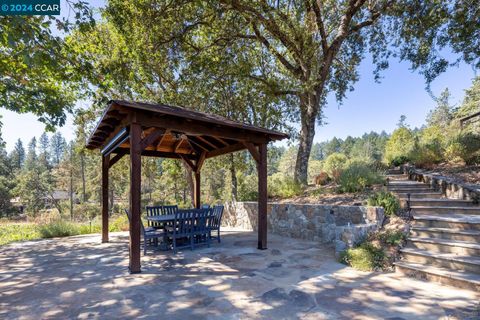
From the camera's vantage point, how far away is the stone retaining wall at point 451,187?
209 inches

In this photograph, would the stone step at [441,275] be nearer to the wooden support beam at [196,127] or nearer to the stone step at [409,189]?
the stone step at [409,189]

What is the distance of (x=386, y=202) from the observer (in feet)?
18.1

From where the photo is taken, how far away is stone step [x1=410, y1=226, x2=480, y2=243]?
4.05 meters

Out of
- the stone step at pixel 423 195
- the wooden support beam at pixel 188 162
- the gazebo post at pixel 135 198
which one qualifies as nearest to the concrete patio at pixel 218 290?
the gazebo post at pixel 135 198

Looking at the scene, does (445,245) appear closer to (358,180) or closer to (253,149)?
(358,180)

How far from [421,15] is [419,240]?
723 centimetres

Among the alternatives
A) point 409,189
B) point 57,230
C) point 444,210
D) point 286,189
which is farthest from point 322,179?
point 57,230

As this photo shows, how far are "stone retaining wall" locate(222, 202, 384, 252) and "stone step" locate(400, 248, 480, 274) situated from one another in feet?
3.06

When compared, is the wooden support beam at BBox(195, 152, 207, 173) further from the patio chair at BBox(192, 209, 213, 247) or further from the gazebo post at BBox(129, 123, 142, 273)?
the gazebo post at BBox(129, 123, 142, 273)

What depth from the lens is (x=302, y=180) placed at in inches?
358

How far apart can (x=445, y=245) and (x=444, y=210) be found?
147 centimetres

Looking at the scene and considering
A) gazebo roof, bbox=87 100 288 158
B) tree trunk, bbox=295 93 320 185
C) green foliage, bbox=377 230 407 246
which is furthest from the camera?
tree trunk, bbox=295 93 320 185

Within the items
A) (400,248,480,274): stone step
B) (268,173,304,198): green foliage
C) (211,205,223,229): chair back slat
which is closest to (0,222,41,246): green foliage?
(211,205,223,229): chair back slat

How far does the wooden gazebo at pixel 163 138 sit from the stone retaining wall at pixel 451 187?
3.87 metres
